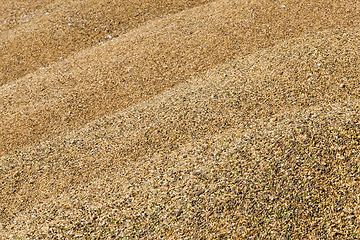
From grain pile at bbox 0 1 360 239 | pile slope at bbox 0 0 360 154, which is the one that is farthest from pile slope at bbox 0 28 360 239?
pile slope at bbox 0 0 360 154

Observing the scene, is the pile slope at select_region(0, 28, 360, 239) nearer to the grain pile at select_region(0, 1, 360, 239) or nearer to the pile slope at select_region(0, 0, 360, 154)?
the grain pile at select_region(0, 1, 360, 239)

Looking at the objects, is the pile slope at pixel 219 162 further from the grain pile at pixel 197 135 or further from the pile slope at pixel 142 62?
the pile slope at pixel 142 62

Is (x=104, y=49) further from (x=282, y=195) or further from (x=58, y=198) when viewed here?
(x=282, y=195)

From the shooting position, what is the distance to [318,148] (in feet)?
11.8

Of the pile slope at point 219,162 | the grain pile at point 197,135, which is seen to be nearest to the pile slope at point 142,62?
the grain pile at point 197,135

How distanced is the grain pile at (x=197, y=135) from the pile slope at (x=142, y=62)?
0.03 metres

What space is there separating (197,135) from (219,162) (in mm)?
713

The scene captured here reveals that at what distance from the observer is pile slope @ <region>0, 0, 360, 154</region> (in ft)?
17.8

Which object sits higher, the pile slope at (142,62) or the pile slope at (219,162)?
the pile slope at (142,62)

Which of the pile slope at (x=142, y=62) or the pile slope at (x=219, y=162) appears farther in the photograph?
the pile slope at (x=142, y=62)

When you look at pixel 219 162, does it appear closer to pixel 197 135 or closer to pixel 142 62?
pixel 197 135

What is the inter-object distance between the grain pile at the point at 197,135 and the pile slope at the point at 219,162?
14mm

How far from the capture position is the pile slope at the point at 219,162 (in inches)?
129

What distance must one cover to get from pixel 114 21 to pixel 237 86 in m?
4.24
